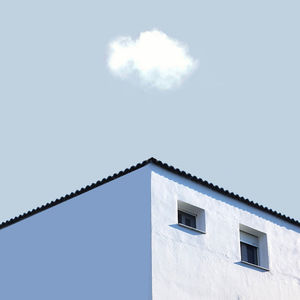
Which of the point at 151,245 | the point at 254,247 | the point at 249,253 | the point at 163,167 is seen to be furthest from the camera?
the point at 254,247

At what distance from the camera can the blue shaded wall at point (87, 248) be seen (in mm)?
17312

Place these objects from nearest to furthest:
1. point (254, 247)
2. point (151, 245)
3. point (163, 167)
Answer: point (151, 245), point (163, 167), point (254, 247)

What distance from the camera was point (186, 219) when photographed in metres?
18.7

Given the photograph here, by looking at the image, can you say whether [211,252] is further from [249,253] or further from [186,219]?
[249,253]

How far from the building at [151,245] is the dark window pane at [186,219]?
0.09ft

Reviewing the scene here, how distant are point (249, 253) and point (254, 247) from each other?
1.09ft

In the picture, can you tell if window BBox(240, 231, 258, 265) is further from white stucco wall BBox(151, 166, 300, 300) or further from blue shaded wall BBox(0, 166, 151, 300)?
blue shaded wall BBox(0, 166, 151, 300)

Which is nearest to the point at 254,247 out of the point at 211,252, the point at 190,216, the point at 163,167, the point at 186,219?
the point at 211,252

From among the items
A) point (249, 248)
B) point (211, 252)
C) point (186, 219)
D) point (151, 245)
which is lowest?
point (151, 245)

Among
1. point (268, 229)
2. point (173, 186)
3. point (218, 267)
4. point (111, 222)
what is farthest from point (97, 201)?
point (268, 229)

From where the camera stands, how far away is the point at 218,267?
18422 millimetres

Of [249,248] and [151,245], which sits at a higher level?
[249,248]

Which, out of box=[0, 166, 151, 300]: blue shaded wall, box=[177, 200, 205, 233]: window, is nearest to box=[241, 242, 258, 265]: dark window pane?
box=[177, 200, 205, 233]: window

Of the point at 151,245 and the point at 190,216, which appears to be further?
the point at 190,216
